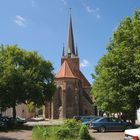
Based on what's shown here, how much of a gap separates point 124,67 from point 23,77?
809 inches

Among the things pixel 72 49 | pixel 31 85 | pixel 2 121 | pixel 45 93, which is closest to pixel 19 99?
pixel 31 85

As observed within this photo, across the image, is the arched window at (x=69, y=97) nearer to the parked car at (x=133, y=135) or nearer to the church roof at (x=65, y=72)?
the church roof at (x=65, y=72)

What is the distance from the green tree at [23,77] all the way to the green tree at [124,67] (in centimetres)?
1581

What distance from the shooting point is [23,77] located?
53969 mm

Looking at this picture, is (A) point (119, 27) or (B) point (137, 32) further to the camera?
(A) point (119, 27)

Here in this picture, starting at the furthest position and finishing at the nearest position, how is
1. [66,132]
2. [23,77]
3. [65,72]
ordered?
[65,72] → [23,77] → [66,132]

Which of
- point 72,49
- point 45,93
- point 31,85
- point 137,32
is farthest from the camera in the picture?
point 72,49

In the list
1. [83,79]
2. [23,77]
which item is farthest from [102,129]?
[83,79]

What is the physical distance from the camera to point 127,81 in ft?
121

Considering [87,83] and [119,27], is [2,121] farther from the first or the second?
[87,83]

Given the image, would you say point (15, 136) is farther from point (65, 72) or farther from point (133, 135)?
point (65, 72)

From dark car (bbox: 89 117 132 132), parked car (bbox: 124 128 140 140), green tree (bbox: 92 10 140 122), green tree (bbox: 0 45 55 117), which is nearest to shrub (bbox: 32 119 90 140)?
parked car (bbox: 124 128 140 140)

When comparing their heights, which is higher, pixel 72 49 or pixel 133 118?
pixel 72 49

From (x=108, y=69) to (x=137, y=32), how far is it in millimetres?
5429
